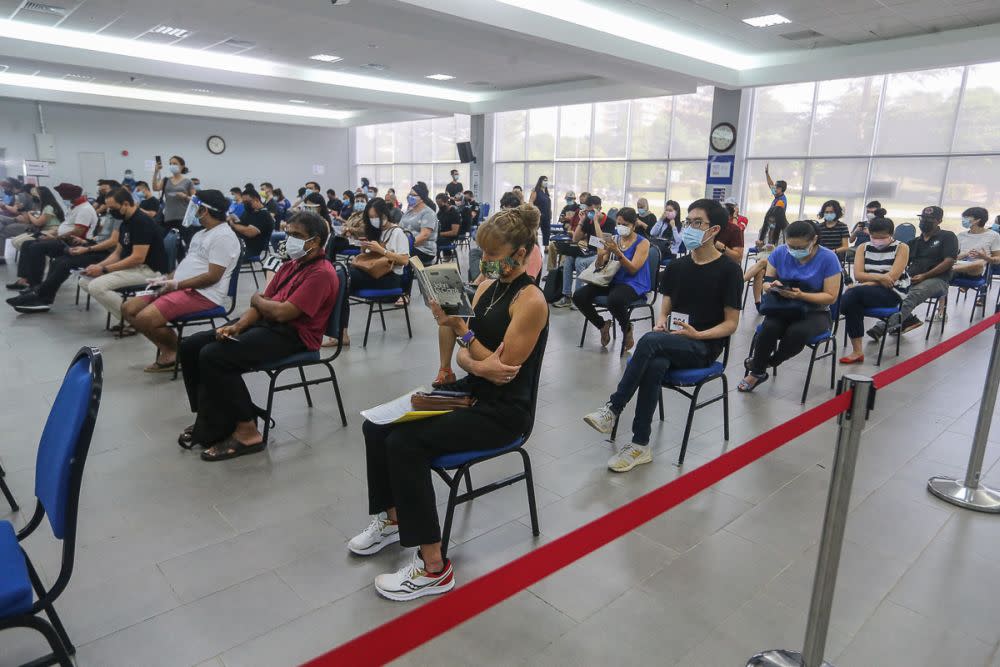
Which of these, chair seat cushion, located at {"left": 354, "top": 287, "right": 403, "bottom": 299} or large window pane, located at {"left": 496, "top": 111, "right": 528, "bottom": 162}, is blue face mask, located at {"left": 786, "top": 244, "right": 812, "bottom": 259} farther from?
large window pane, located at {"left": 496, "top": 111, "right": 528, "bottom": 162}

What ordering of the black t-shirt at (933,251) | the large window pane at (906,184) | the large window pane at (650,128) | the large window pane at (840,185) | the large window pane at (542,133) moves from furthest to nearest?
the large window pane at (542,133)
the large window pane at (650,128)
the large window pane at (840,185)
the large window pane at (906,184)
the black t-shirt at (933,251)

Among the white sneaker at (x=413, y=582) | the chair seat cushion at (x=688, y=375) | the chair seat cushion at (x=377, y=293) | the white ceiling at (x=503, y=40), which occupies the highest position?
the white ceiling at (x=503, y=40)

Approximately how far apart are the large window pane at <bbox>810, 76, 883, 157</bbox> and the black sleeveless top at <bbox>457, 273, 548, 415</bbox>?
10260 millimetres

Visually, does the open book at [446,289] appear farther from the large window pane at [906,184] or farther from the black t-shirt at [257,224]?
the large window pane at [906,184]

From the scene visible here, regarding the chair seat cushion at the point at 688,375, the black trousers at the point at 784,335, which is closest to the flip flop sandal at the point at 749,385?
the black trousers at the point at 784,335

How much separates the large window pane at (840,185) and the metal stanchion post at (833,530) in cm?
996

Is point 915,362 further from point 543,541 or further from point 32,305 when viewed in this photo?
point 32,305

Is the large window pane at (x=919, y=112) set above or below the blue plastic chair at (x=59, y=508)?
above

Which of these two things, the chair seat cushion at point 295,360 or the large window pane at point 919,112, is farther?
the large window pane at point 919,112

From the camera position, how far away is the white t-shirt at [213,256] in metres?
3.91

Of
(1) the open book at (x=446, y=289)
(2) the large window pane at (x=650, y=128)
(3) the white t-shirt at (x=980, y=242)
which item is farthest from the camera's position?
(2) the large window pane at (x=650, y=128)

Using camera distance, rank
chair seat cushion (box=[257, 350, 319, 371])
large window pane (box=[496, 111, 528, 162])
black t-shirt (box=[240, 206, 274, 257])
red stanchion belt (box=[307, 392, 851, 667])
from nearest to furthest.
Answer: red stanchion belt (box=[307, 392, 851, 667]) < chair seat cushion (box=[257, 350, 319, 371]) < black t-shirt (box=[240, 206, 274, 257]) < large window pane (box=[496, 111, 528, 162])

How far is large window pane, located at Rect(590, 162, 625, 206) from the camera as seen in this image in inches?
535

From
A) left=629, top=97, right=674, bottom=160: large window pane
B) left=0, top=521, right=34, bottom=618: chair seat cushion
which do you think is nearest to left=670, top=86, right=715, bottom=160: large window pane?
left=629, top=97, right=674, bottom=160: large window pane
